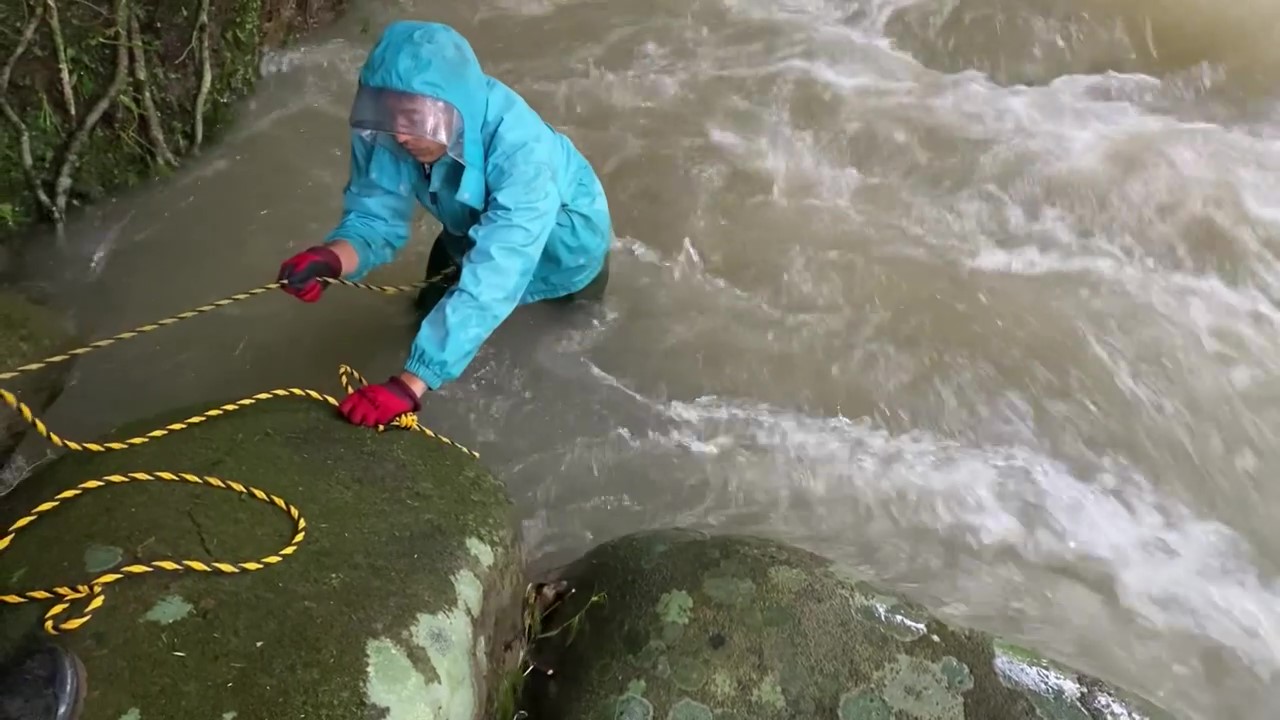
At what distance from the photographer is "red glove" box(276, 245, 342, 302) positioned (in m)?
2.90

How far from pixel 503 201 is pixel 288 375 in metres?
1.37

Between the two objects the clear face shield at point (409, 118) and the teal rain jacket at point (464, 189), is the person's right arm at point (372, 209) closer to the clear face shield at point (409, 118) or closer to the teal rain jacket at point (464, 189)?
the teal rain jacket at point (464, 189)

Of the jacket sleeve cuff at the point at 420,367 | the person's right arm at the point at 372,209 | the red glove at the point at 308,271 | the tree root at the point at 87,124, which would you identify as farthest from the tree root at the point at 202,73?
the jacket sleeve cuff at the point at 420,367

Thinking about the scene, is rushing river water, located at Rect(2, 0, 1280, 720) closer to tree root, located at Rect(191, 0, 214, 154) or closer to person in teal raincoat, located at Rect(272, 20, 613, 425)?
tree root, located at Rect(191, 0, 214, 154)

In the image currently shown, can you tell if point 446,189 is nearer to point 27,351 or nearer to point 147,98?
point 27,351

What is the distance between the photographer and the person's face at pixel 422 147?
2632 millimetres

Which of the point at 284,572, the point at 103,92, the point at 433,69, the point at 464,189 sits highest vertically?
the point at 433,69

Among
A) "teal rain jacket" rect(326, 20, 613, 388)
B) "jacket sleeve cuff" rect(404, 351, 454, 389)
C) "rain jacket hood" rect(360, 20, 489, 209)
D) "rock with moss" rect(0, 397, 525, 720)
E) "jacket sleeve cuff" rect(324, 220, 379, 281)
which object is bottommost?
"rock with moss" rect(0, 397, 525, 720)

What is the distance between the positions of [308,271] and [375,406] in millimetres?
582

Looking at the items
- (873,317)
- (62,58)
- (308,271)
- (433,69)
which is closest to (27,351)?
(308,271)

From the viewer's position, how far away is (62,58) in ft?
12.6

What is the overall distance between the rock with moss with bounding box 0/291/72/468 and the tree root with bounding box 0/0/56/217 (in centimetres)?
72

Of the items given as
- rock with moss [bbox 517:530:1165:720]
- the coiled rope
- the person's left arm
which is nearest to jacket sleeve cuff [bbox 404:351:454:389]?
the person's left arm

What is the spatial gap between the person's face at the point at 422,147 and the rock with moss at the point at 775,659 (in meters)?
1.28
